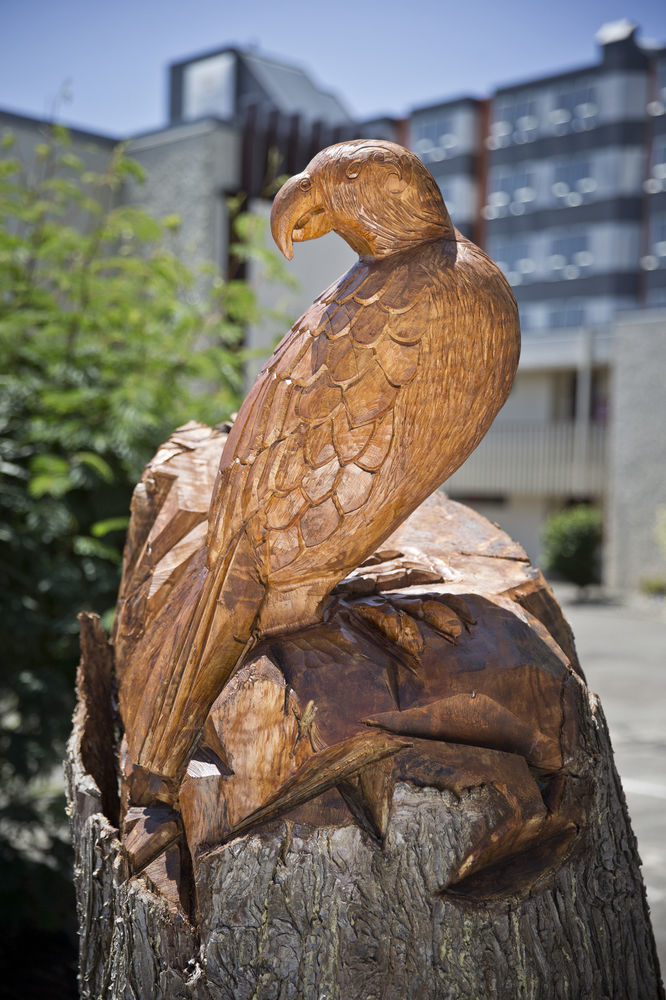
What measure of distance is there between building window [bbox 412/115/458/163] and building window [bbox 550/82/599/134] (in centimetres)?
237

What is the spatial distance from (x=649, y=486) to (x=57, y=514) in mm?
11559

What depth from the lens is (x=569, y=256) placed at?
20656 millimetres

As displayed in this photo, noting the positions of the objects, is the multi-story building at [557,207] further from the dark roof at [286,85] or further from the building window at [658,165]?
the dark roof at [286,85]

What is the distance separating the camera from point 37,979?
2688mm

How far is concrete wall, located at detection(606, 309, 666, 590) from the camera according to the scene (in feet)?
41.9

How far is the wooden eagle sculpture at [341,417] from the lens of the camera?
1.12 meters

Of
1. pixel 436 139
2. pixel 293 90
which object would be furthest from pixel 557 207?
pixel 293 90

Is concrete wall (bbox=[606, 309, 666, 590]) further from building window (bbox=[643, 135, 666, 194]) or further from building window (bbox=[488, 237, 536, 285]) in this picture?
building window (bbox=[488, 237, 536, 285])

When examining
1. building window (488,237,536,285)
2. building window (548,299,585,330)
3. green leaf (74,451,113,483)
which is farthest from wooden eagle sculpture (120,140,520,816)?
building window (488,237,536,285)

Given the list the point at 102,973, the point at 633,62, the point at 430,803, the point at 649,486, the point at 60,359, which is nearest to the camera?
the point at 430,803

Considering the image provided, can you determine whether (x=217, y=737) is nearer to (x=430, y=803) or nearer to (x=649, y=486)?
(x=430, y=803)

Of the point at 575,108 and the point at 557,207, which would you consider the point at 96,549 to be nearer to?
the point at 557,207

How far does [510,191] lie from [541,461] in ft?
29.3

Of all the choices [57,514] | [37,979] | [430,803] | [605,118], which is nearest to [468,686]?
[430,803]
